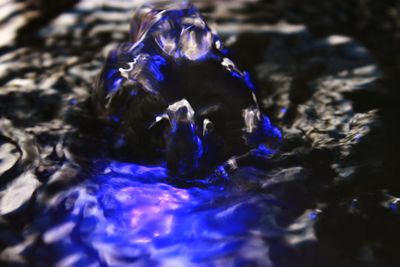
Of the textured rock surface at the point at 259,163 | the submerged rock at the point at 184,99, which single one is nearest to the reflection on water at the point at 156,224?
the textured rock surface at the point at 259,163

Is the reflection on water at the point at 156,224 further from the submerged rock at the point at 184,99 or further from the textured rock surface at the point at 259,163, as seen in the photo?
the submerged rock at the point at 184,99

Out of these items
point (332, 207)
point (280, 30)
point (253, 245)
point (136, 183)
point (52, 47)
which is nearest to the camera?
point (253, 245)

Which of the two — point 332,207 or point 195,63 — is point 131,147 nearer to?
point 195,63

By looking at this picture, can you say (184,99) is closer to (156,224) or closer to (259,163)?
(259,163)

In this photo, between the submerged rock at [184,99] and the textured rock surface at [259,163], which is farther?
the submerged rock at [184,99]

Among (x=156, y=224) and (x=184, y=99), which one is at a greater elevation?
(x=184, y=99)

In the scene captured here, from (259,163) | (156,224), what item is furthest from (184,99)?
(156,224)

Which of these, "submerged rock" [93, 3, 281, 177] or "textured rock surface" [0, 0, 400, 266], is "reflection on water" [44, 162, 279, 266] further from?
"submerged rock" [93, 3, 281, 177]

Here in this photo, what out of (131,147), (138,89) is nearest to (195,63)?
(138,89)
